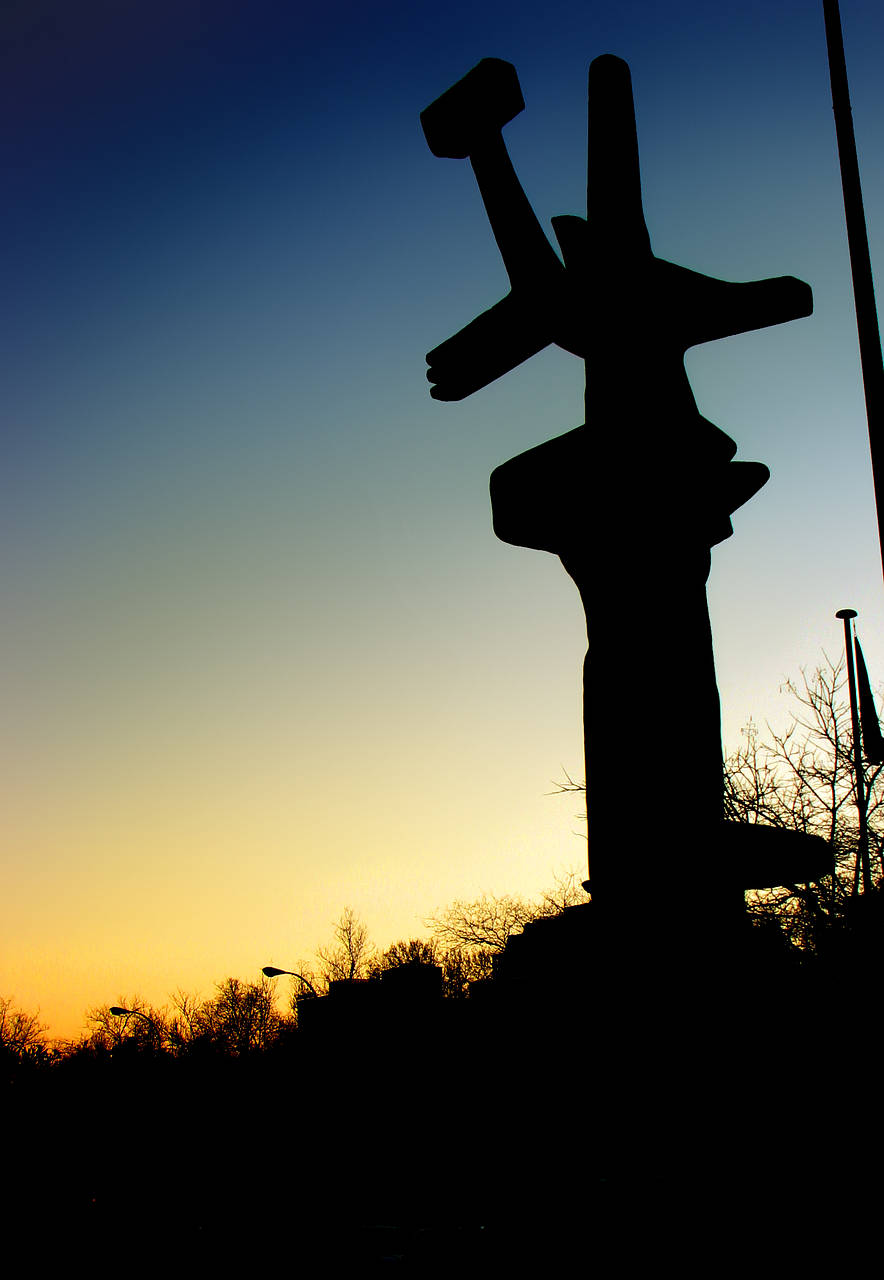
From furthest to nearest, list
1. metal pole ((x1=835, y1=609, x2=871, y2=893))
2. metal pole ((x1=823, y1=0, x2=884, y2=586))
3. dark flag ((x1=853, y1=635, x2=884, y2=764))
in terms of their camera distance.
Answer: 1. metal pole ((x1=835, y1=609, x2=871, y2=893))
2. dark flag ((x1=853, y1=635, x2=884, y2=764))
3. metal pole ((x1=823, y1=0, x2=884, y2=586))

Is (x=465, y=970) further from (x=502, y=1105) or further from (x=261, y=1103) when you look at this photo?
(x=502, y=1105)

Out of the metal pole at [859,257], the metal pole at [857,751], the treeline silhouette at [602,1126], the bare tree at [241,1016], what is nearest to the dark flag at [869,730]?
the metal pole at [857,751]

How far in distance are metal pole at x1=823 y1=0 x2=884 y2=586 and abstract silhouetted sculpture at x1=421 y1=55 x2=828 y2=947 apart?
0.81m

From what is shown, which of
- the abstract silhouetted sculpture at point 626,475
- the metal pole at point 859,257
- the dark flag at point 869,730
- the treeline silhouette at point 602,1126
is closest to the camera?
the treeline silhouette at point 602,1126

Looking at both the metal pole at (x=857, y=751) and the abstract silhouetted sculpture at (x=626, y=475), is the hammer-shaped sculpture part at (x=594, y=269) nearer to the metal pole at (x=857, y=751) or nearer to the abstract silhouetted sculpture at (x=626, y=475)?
the abstract silhouetted sculpture at (x=626, y=475)

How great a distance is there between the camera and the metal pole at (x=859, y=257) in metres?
5.00

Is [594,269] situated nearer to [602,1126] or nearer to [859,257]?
[859,257]

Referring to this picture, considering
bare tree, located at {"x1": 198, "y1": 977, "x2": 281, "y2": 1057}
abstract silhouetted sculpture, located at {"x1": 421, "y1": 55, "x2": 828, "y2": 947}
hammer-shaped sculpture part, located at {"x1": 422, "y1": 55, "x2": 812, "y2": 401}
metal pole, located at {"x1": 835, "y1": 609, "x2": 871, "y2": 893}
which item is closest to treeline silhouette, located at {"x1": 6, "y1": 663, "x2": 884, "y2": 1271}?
abstract silhouetted sculpture, located at {"x1": 421, "y1": 55, "x2": 828, "y2": 947}

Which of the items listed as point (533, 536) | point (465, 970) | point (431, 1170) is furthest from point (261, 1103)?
point (465, 970)

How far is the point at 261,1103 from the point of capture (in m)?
24.2

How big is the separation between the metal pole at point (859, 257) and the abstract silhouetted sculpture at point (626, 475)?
809mm

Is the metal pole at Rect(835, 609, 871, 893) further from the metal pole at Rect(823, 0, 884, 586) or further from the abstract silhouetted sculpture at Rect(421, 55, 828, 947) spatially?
the abstract silhouetted sculpture at Rect(421, 55, 828, 947)

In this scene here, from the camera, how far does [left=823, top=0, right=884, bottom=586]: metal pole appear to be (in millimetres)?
5000

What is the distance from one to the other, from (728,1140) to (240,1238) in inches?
98.4
